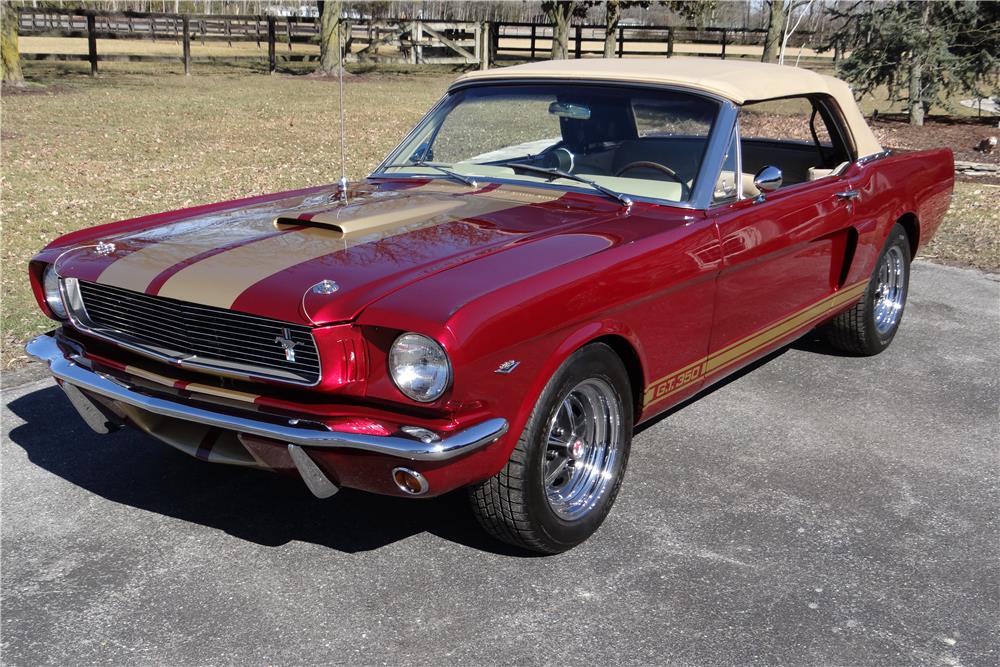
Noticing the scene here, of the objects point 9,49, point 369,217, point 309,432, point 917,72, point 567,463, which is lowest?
point 567,463

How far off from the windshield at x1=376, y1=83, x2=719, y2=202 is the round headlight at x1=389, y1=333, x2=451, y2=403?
59.3 inches

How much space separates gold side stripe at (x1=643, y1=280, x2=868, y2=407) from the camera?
12.3 feet

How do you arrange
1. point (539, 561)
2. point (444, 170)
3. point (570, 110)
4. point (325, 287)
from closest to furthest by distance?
1. point (325, 287)
2. point (539, 561)
3. point (570, 110)
4. point (444, 170)

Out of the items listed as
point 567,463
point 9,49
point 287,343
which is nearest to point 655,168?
point 567,463

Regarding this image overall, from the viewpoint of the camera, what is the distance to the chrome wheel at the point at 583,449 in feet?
11.2

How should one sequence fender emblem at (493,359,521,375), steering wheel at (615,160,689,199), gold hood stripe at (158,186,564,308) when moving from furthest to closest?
steering wheel at (615,160,689,199), gold hood stripe at (158,186,564,308), fender emblem at (493,359,521,375)

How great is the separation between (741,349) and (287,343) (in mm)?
2067

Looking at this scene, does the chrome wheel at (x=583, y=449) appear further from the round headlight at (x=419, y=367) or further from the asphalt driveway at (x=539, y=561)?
the round headlight at (x=419, y=367)

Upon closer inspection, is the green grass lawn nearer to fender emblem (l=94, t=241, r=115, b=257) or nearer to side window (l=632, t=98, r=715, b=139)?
fender emblem (l=94, t=241, r=115, b=257)

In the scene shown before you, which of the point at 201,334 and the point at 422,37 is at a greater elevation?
the point at 422,37

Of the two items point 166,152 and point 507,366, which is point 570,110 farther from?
point 166,152

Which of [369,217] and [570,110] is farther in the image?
[570,110]

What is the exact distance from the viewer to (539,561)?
337 centimetres

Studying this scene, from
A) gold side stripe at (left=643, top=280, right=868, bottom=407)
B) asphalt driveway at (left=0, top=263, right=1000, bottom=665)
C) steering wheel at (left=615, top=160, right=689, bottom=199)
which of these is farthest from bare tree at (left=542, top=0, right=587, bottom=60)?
Answer: asphalt driveway at (left=0, top=263, right=1000, bottom=665)
